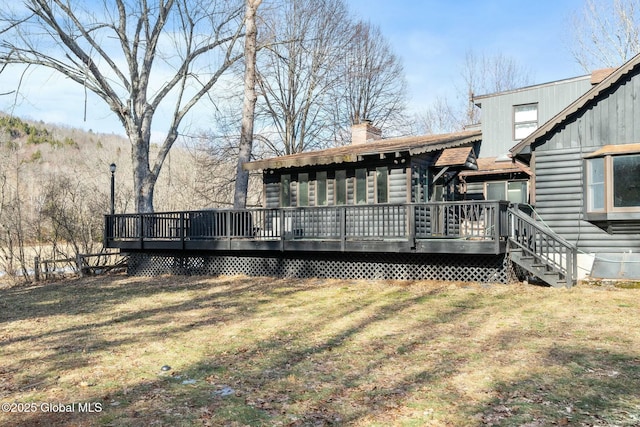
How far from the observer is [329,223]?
1669cm

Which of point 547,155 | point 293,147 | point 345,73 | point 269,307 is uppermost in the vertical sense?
point 345,73

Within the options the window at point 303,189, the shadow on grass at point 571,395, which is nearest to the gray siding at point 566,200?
the window at point 303,189

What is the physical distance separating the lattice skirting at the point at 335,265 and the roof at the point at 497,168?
23.0ft

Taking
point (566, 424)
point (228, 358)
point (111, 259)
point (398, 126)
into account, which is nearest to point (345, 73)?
point (398, 126)

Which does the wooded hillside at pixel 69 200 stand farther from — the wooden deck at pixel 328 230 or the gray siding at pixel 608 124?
the gray siding at pixel 608 124

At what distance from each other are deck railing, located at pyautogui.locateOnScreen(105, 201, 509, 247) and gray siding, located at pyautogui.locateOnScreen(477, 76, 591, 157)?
236 inches

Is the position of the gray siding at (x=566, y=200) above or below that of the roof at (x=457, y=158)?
below

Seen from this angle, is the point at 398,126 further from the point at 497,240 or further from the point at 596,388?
the point at 596,388

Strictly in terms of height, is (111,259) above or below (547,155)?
below

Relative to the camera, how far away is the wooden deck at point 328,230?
40.9ft

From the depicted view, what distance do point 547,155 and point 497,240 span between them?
4497 millimetres

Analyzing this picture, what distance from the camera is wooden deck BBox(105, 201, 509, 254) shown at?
1245cm

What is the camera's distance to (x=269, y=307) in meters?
11.0

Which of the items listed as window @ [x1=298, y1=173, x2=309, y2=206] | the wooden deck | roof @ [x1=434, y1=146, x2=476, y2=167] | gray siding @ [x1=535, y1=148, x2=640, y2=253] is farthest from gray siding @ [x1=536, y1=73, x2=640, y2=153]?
window @ [x1=298, y1=173, x2=309, y2=206]
